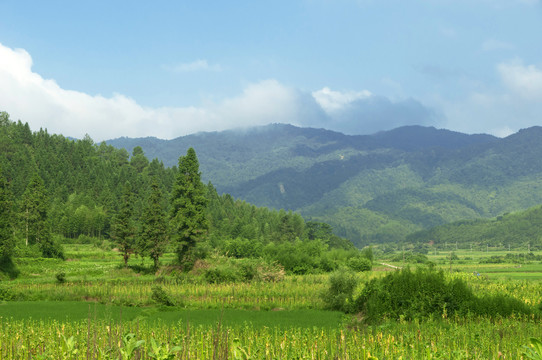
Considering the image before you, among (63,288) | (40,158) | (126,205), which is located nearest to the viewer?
→ (63,288)

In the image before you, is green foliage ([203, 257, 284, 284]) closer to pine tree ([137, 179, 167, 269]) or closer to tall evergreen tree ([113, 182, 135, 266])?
pine tree ([137, 179, 167, 269])

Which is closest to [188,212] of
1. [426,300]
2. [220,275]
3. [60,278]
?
[220,275]

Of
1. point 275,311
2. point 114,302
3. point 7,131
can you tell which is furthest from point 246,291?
point 7,131

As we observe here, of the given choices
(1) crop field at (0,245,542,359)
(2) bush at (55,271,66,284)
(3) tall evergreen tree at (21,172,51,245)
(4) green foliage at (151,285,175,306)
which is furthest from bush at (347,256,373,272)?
(3) tall evergreen tree at (21,172,51,245)

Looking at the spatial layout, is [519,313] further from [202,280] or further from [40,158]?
[40,158]

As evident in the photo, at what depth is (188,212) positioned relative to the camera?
2085 inches

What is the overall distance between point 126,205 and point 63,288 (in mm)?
26918

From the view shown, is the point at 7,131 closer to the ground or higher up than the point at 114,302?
higher up

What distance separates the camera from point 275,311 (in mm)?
29500

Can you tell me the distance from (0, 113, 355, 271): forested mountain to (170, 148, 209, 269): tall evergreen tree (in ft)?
0.38

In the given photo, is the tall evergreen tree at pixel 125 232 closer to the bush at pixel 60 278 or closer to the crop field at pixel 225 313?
the crop field at pixel 225 313

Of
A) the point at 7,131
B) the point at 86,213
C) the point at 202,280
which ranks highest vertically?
the point at 7,131

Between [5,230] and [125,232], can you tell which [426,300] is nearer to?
[5,230]

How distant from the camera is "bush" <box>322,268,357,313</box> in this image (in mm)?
29750
